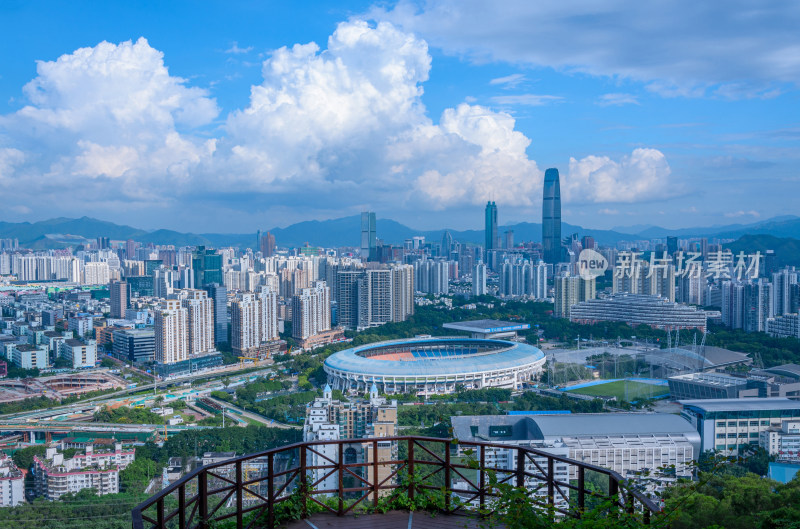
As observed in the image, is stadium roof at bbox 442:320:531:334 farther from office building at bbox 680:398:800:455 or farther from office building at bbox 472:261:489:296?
office building at bbox 680:398:800:455

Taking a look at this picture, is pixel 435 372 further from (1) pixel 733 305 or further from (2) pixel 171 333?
(1) pixel 733 305

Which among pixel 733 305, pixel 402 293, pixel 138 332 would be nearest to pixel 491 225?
pixel 402 293

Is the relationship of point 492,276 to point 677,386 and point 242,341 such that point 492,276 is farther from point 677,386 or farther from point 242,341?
point 677,386

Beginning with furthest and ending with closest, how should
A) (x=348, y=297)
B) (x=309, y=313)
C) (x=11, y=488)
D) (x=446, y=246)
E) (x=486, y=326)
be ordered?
(x=446, y=246), (x=348, y=297), (x=486, y=326), (x=309, y=313), (x=11, y=488)

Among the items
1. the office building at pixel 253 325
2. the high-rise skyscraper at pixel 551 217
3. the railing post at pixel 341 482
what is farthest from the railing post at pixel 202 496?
the high-rise skyscraper at pixel 551 217

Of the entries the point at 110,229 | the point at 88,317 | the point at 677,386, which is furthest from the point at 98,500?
the point at 110,229

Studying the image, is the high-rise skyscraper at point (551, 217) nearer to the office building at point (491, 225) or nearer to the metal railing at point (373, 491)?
the office building at point (491, 225)
